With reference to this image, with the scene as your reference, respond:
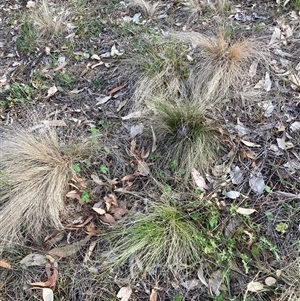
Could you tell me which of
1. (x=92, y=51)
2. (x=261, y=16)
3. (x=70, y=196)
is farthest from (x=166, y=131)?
(x=261, y=16)

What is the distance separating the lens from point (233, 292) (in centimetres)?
203

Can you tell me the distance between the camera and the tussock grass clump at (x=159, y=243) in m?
2.13

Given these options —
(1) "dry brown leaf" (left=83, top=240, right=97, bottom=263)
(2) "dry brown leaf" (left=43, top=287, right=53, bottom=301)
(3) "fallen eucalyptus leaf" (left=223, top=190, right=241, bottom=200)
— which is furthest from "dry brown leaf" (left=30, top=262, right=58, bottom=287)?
(3) "fallen eucalyptus leaf" (left=223, top=190, right=241, bottom=200)

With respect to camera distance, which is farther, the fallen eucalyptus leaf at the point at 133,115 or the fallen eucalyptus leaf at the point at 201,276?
the fallen eucalyptus leaf at the point at 133,115

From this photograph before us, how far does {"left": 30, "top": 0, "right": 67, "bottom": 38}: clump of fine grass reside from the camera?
3.83 m

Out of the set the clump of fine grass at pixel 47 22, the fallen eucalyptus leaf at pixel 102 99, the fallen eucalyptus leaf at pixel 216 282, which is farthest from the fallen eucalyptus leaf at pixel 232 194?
the clump of fine grass at pixel 47 22

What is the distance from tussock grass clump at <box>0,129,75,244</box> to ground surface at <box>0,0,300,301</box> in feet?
0.36

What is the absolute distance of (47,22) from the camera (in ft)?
12.6

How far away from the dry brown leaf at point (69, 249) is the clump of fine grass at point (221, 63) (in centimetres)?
133

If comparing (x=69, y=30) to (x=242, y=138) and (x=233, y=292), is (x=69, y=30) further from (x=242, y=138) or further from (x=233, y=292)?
(x=233, y=292)

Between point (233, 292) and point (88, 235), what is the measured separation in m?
0.88

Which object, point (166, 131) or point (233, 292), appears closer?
point (233, 292)

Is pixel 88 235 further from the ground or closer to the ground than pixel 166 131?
closer to the ground

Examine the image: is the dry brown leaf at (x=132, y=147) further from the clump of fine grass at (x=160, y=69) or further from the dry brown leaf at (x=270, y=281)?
the dry brown leaf at (x=270, y=281)
